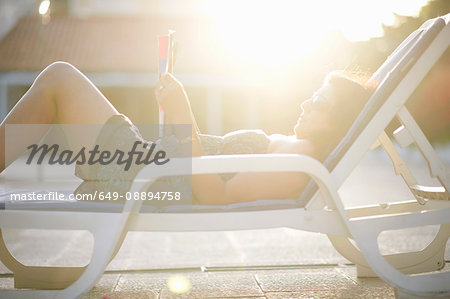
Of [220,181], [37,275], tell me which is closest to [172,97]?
[220,181]

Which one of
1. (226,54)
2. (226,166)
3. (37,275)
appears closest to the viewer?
(226,166)

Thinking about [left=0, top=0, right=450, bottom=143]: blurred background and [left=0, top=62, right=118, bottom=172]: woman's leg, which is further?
[left=0, top=0, right=450, bottom=143]: blurred background

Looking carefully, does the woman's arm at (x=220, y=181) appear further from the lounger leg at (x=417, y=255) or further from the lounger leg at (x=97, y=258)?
the lounger leg at (x=417, y=255)

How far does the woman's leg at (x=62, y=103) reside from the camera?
254cm

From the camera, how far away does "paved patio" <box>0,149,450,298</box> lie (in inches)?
110

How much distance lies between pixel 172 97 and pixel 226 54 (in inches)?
613

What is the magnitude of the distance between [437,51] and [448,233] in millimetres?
1060

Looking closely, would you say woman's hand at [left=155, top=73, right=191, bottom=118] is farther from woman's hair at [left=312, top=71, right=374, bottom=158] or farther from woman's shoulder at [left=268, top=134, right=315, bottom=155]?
woman's hair at [left=312, top=71, right=374, bottom=158]

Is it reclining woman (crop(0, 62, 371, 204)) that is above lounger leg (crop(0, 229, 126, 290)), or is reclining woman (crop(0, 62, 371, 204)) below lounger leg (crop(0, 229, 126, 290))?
above

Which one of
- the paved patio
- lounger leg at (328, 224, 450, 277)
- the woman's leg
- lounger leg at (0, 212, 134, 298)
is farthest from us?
lounger leg at (328, 224, 450, 277)

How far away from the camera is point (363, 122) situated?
2361mm

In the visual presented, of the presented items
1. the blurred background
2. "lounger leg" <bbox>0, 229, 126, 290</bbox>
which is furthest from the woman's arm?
the blurred background

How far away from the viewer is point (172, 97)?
2.39 m

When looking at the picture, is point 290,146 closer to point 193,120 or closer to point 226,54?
point 193,120
